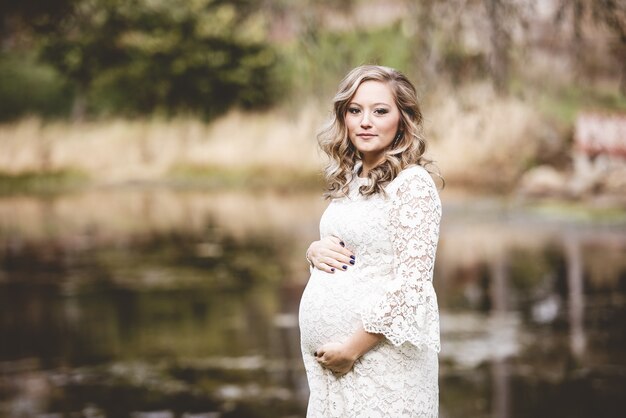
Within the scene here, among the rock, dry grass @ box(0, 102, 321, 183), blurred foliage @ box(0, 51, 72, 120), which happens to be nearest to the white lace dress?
the rock

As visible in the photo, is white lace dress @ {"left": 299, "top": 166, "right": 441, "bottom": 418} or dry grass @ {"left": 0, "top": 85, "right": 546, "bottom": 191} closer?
white lace dress @ {"left": 299, "top": 166, "right": 441, "bottom": 418}

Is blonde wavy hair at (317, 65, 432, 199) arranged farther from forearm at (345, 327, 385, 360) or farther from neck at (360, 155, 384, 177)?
forearm at (345, 327, 385, 360)

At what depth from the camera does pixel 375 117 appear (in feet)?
8.57

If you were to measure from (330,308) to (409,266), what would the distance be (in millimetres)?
294

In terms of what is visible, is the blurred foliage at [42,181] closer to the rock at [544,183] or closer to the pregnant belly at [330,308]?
the rock at [544,183]

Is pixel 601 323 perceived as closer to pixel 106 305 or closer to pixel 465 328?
pixel 465 328

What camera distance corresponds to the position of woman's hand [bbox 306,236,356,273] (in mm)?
2609

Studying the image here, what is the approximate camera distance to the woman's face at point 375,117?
261 cm

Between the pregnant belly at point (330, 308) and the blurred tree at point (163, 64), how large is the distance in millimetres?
21153

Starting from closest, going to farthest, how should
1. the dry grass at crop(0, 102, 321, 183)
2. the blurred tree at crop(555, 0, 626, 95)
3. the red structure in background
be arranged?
the blurred tree at crop(555, 0, 626, 95), the red structure in background, the dry grass at crop(0, 102, 321, 183)

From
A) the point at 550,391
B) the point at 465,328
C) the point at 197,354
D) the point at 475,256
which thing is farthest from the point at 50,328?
the point at 475,256

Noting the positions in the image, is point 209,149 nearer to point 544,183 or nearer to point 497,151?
point 497,151

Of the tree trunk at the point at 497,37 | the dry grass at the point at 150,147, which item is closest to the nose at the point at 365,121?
the tree trunk at the point at 497,37

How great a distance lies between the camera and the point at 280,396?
7.15 metres
